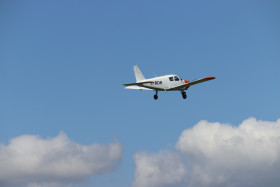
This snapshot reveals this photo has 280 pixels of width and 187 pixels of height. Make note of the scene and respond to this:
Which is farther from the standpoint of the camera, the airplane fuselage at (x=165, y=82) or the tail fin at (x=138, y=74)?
the tail fin at (x=138, y=74)

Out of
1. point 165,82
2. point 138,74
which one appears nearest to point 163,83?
point 165,82

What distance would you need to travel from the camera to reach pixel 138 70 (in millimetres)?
65312

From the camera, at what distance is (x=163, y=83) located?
6431 centimetres

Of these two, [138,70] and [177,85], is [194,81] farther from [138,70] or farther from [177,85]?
[138,70]

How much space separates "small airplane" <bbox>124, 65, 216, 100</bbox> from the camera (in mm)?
63312

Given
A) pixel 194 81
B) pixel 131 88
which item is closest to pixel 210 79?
pixel 194 81

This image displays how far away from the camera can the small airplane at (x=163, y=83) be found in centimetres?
6331

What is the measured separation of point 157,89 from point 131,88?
221 inches

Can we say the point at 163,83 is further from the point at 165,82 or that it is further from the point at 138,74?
the point at 138,74

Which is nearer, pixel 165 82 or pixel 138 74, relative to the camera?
pixel 165 82

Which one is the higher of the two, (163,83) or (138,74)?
(138,74)

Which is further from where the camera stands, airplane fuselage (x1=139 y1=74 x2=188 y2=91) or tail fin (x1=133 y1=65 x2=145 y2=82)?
tail fin (x1=133 y1=65 x2=145 y2=82)

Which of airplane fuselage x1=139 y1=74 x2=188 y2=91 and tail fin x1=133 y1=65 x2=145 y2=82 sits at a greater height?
tail fin x1=133 y1=65 x2=145 y2=82

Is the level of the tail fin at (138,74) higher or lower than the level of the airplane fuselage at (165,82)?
higher
